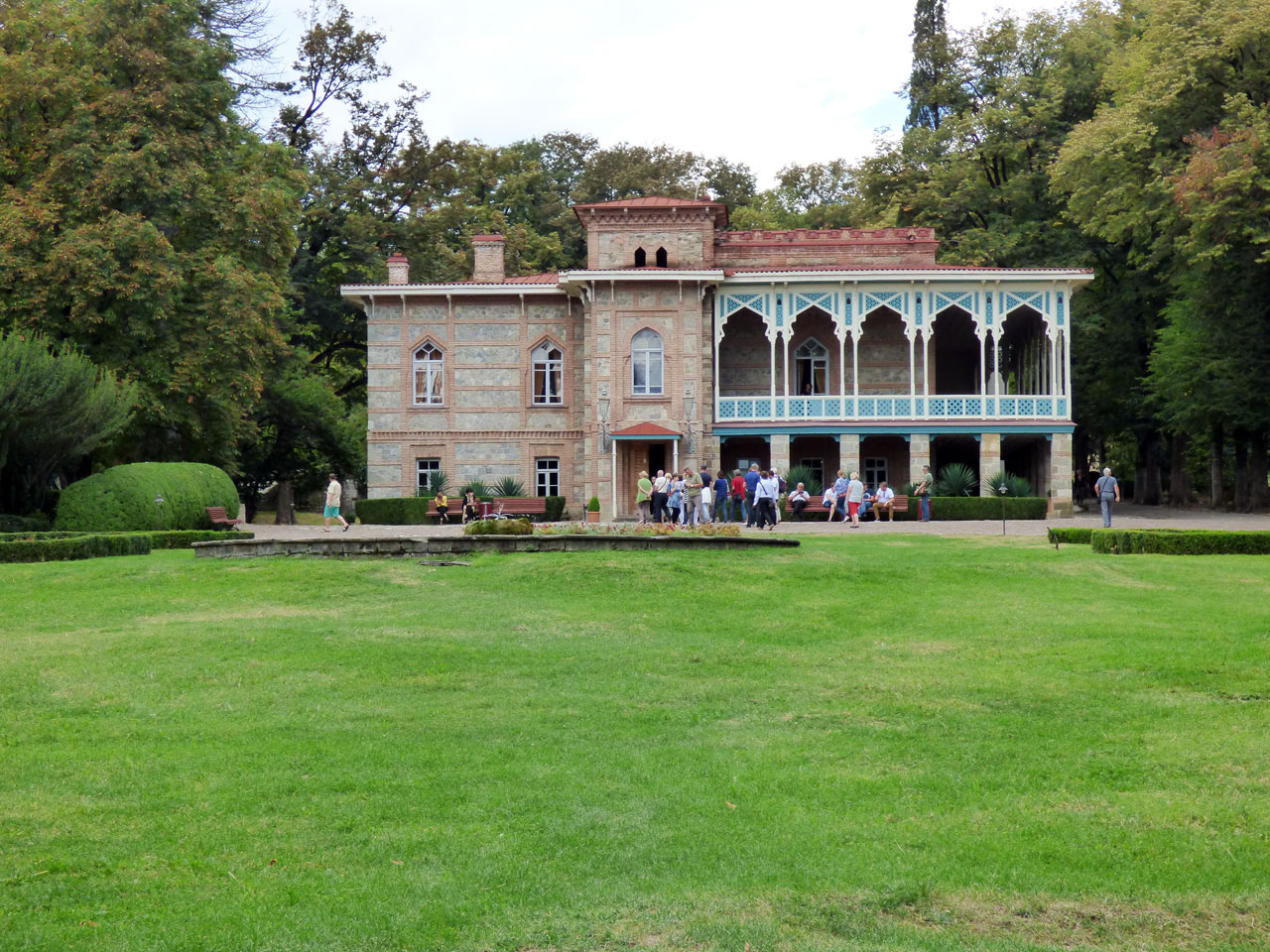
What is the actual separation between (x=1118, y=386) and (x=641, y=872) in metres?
40.9

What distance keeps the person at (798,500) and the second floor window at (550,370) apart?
9.55 m

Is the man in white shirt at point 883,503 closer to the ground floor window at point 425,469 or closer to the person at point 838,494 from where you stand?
the person at point 838,494

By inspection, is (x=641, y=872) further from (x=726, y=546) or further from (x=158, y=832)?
(x=726, y=546)

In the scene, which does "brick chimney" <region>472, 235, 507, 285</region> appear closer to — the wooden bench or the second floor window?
the second floor window

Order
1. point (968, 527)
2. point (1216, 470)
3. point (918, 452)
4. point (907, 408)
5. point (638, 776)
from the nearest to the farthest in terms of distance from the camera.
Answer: point (638, 776)
point (968, 527)
point (918, 452)
point (907, 408)
point (1216, 470)

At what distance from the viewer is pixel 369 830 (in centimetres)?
682

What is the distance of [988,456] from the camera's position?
121 ft

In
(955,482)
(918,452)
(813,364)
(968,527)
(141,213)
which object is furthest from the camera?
(813,364)

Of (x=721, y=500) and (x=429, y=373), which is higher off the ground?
(x=429, y=373)

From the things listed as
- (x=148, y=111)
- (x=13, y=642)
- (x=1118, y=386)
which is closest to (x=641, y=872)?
(x=13, y=642)

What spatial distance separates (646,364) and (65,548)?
20.1m

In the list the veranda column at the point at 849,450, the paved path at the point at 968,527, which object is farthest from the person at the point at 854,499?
the veranda column at the point at 849,450

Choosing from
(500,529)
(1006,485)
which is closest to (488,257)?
(1006,485)

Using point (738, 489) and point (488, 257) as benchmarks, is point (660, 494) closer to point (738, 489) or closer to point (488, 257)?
point (738, 489)
